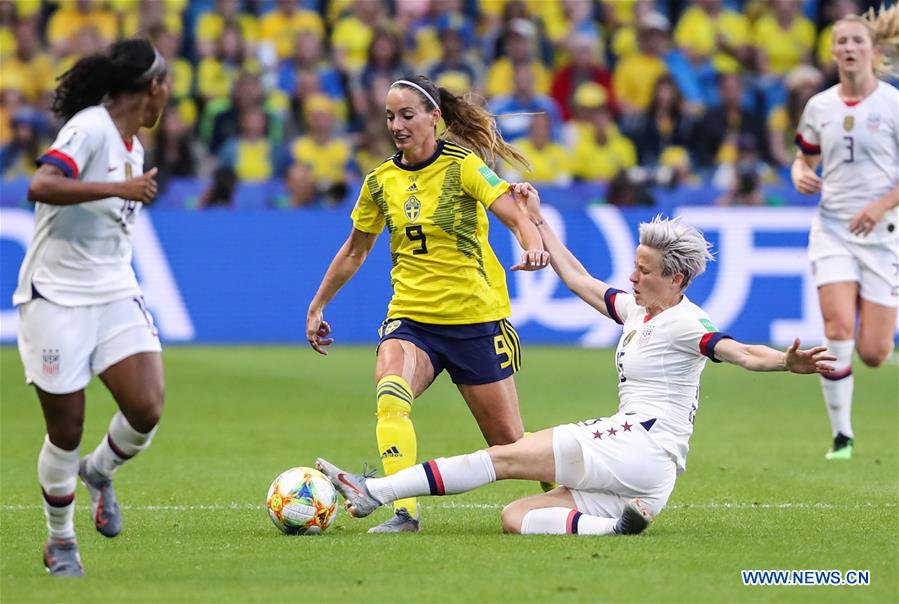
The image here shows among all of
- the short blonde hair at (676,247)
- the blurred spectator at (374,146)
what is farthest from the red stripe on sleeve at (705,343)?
the blurred spectator at (374,146)

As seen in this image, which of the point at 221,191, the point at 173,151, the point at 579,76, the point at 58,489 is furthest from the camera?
the point at 579,76

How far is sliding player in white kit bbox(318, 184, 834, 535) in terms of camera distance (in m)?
7.27

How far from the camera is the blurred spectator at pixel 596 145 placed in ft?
65.9

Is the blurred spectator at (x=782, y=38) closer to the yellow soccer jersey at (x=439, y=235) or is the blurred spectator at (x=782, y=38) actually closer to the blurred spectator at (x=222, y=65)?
the blurred spectator at (x=222, y=65)

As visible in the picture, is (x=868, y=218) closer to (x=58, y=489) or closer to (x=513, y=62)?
(x=58, y=489)

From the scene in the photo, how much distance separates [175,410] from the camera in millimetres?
13336

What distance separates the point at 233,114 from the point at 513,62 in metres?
3.92

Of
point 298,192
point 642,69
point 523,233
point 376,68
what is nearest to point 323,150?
point 298,192

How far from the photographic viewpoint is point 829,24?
22.8 m

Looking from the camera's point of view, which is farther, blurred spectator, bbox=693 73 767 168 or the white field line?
blurred spectator, bbox=693 73 767 168

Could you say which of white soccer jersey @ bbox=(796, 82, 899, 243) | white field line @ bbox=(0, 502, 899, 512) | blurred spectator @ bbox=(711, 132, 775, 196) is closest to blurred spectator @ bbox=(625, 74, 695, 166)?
blurred spectator @ bbox=(711, 132, 775, 196)

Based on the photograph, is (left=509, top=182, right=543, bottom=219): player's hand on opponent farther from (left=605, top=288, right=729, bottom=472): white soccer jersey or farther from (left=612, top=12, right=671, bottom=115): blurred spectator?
(left=612, top=12, right=671, bottom=115): blurred spectator

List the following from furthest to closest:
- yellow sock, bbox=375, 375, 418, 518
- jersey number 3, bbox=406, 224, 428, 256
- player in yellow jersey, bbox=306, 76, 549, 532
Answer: jersey number 3, bbox=406, 224, 428, 256
player in yellow jersey, bbox=306, 76, 549, 532
yellow sock, bbox=375, 375, 418, 518

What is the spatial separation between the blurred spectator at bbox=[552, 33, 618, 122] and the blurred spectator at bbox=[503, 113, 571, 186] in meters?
1.58
